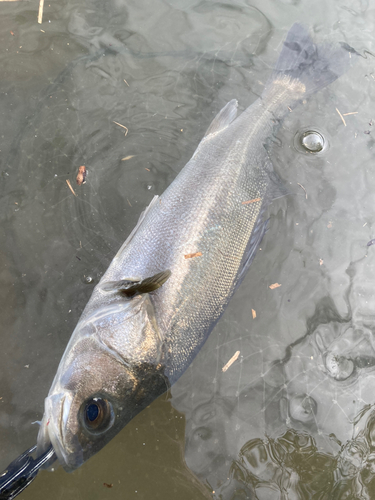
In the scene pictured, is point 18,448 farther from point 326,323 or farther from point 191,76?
point 191,76

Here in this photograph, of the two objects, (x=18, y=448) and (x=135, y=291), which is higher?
(x=135, y=291)

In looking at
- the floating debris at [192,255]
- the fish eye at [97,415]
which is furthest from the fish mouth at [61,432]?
the floating debris at [192,255]

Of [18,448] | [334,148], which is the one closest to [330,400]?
[334,148]

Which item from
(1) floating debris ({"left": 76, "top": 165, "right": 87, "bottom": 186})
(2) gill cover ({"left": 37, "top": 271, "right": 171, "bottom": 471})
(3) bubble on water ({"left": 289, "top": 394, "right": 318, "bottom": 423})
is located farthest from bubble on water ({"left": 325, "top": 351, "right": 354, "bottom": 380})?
(1) floating debris ({"left": 76, "top": 165, "right": 87, "bottom": 186})

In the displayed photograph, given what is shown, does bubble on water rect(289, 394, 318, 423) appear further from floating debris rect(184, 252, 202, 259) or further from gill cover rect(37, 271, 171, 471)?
floating debris rect(184, 252, 202, 259)

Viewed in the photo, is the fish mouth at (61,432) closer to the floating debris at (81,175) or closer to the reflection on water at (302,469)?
the reflection on water at (302,469)
